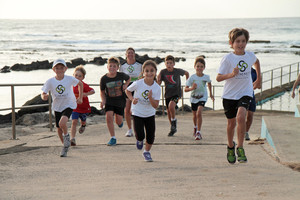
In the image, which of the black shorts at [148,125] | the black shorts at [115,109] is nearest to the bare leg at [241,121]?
the black shorts at [148,125]

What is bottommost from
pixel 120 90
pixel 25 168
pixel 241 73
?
pixel 25 168

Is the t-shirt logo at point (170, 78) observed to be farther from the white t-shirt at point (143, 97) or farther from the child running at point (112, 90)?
the white t-shirt at point (143, 97)

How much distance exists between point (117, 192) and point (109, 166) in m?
1.29

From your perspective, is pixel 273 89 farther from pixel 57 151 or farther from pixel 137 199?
pixel 137 199

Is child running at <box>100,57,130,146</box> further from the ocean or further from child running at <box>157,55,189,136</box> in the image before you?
the ocean

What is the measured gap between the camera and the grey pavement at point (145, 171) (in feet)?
14.1

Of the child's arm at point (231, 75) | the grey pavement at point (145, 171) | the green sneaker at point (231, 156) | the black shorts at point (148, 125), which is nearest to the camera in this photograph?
the grey pavement at point (145, 171)

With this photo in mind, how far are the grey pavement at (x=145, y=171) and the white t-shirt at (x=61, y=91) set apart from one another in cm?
73

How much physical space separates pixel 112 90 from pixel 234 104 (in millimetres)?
2644

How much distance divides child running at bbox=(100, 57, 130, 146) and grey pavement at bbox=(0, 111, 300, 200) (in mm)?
417

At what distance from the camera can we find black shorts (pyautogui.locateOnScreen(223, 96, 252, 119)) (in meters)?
5.03

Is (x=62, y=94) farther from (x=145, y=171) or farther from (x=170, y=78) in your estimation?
(x=170, y=78)

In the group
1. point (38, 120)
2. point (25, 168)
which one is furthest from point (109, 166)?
point (38, 120)

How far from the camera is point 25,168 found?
5.54m
